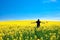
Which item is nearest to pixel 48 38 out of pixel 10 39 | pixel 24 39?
pixel 24 39

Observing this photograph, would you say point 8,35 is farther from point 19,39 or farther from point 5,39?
point 19,39

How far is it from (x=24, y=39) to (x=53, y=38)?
190 cm

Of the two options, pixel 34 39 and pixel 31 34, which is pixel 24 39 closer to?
pixel 34 39

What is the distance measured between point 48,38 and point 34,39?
1.07 m

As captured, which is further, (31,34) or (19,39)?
(31,34)

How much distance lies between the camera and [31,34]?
54.9 ft

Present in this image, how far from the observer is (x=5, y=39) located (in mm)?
15523

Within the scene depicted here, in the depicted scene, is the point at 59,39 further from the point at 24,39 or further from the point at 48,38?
the point at 24,39

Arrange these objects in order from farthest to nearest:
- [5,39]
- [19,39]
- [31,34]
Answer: [31,34]
[5,39]
[19,39]

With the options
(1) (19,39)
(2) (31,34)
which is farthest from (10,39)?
(2) (31,34)

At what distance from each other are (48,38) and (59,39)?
76cm

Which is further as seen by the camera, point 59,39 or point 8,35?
point 8,35

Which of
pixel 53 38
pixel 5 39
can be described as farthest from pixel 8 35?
pixel 53 38

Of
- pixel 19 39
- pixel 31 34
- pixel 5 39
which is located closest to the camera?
pixel 19 39
